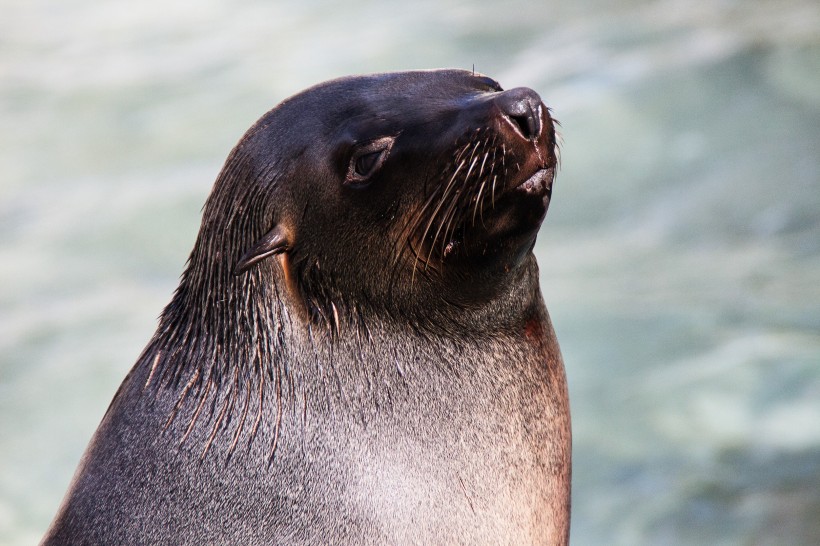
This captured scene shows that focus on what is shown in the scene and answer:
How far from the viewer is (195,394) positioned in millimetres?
3049

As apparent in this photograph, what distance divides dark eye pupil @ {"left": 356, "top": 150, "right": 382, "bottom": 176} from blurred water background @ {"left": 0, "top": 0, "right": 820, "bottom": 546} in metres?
2.99

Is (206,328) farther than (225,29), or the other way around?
(225,29)

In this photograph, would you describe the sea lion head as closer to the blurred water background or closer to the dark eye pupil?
the dark eye pupil

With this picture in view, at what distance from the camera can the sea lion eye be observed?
2.95 metres

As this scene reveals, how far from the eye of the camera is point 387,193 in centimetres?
299

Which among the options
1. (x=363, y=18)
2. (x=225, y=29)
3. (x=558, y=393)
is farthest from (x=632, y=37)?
(x=558, y=393)

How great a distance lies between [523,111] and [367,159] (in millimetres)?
399

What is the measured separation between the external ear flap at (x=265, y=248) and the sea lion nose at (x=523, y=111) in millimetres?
632

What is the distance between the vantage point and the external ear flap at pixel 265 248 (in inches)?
117

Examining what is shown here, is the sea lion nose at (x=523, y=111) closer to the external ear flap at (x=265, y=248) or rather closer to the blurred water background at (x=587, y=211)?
the external ear flap at (x=265, y=248)

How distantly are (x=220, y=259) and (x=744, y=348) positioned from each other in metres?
4.57

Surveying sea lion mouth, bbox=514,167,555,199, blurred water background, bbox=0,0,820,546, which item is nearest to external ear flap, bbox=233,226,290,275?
sea lion mouth, bbox=514,167,555,199

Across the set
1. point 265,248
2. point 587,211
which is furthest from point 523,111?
point 587,211

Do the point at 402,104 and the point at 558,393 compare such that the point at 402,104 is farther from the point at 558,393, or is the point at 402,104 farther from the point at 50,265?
the point at 50,265
